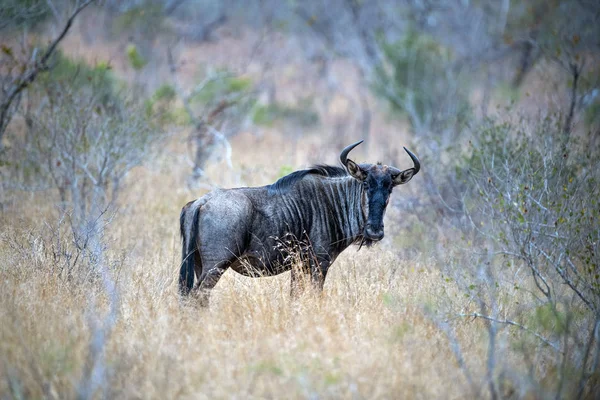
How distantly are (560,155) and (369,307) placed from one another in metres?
2.41

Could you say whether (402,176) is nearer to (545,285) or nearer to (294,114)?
(545,285)

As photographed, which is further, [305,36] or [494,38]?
[305,36]

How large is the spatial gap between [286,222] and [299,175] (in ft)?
1.59

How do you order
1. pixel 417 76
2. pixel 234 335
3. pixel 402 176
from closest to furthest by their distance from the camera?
1. pixel 234 335
2. pixel 402 176
3. pixel 417 76

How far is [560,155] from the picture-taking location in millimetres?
6098

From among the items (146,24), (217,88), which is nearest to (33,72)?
(217,88)

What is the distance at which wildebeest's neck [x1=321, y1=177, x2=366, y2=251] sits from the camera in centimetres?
583

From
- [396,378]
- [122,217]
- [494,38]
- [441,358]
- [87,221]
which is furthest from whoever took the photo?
[494,38]

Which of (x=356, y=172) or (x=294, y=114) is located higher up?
(x=294, y=114)

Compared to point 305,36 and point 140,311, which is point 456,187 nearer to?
point 140,311

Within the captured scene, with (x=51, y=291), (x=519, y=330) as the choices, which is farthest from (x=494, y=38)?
(x=51, y=291)

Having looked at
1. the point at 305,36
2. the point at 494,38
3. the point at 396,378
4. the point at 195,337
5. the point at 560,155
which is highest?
the point at 305,36

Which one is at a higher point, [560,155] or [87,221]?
[560,155]

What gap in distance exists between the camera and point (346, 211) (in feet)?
19.3
